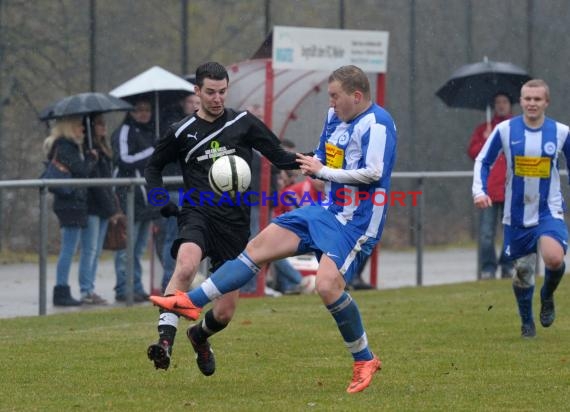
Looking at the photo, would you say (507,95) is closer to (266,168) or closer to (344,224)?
(266,168)

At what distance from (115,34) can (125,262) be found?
4864 millimetres

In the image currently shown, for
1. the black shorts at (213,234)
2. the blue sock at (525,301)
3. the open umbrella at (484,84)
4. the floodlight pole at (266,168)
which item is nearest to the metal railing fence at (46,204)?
the floodlight pole at (266,168)

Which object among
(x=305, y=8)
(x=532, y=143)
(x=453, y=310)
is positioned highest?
(x=305, y=8)

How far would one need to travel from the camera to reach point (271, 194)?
A: 49.7ft

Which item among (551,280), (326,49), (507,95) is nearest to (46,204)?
(326,49)

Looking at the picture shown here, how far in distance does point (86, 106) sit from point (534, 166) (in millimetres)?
4942

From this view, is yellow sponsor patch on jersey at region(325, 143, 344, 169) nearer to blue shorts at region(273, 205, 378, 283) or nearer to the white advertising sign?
blue shorts at region(273, 205, 378, 283)

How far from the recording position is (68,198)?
13078 millimetres

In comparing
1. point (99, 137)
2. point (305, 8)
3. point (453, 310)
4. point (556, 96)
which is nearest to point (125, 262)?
point (99, 137)

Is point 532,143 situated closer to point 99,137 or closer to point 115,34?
point 99,137

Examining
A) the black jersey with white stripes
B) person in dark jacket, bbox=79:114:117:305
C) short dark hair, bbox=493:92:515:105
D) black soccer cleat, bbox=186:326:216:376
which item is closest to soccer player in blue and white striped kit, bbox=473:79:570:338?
the black jersey with white stripes

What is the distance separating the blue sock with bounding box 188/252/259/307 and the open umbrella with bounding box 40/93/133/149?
230 inches

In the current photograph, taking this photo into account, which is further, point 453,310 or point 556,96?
point 556,96

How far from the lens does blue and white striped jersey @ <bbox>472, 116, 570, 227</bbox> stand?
10469 mm
